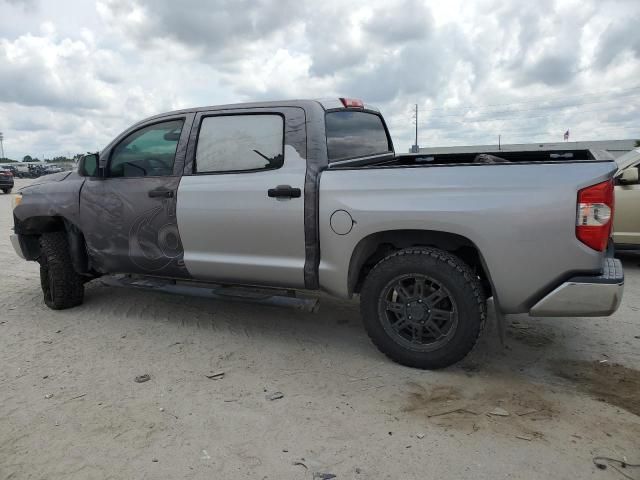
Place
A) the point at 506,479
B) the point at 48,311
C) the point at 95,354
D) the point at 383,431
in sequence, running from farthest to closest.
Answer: the point at 48,311
the point at 95,354
the point at 383,431
the point at 506,479

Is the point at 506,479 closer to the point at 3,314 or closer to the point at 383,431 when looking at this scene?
the point at 383,431

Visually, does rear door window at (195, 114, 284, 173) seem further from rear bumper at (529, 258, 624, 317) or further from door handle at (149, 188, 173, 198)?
rear bumper at (529, 258, 624, 317)

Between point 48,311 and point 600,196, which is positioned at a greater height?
point 600,196

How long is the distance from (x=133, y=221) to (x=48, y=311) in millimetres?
1599

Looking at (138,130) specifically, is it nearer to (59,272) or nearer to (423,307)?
(59,272)

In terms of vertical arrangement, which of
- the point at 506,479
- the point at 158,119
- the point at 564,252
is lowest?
the point at 506,479

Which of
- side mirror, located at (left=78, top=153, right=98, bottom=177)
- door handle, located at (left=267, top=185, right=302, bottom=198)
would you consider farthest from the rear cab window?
side mirror, located at (left=78, top=153, right=98, bottom=177)

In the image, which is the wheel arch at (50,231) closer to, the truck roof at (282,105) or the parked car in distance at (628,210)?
the truck roof at (282,105)

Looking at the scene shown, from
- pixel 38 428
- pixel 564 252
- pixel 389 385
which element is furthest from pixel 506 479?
pixel 38 428

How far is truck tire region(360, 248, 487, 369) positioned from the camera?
10.9 feet

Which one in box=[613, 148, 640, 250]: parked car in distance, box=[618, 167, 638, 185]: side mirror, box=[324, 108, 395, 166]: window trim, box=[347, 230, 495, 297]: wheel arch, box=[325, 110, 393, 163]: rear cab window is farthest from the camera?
box=[613, 148, 640, 250]: parked car in distance

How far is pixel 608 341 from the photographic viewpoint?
13.4ft

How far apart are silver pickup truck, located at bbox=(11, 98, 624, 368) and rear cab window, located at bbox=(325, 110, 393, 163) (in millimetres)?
19

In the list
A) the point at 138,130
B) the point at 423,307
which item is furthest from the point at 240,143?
the point at 423,307
